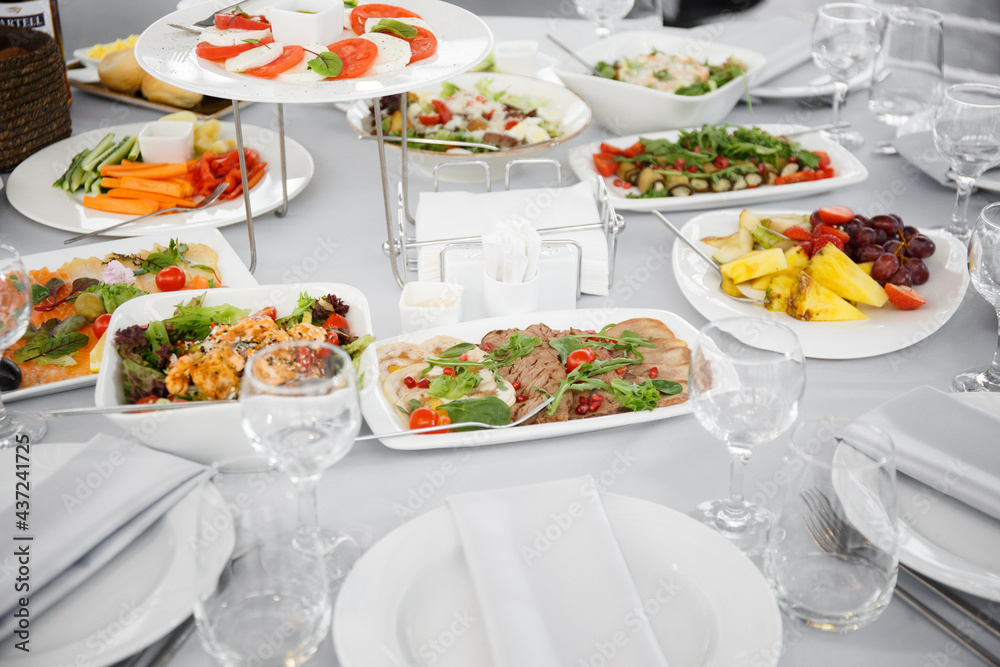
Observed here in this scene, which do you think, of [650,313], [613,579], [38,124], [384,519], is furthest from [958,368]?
[38,124]

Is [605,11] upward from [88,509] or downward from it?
upward

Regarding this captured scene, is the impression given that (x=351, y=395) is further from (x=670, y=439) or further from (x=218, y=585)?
(x=670, y=439)

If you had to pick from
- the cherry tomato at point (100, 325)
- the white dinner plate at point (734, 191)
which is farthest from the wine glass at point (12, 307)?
the white dinner plate at point (734, 191)

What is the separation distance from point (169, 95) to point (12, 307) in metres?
1.29

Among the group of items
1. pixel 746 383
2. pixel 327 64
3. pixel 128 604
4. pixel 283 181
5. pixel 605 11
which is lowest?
pixel 128 604

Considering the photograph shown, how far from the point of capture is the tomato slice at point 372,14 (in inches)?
57.5

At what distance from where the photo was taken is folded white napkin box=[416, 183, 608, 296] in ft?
5.08

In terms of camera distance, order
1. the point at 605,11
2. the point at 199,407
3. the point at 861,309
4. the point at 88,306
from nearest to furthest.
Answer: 1. the point at 199,407
2. the point at 88,306
3. the point at 861,309
4. the point at 605,11

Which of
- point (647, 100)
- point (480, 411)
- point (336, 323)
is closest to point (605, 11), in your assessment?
point (647, 100)

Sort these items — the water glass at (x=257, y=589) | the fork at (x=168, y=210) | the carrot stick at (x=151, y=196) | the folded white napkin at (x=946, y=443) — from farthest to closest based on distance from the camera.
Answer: the carrot stick at (x=151, y=196) → the fork at (x=168, y=210) → the folded white napkin at (x=946, y=443) → the water glass at (x=257, y=589)

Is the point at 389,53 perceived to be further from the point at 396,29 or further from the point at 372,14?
the point at 372,14

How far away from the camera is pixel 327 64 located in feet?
4.14

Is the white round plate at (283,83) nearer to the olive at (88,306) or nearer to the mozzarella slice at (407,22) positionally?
the mozzarella slice at (407,22)

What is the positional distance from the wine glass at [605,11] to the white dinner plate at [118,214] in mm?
1042
